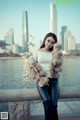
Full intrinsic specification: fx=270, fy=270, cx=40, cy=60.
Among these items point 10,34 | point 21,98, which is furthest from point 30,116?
point 10,34

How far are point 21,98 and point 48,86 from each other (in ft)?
0.77

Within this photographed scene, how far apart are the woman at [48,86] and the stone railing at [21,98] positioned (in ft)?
0.35

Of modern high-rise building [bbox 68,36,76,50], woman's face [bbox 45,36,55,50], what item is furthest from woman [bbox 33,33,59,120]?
modern high-rise building [bbox 68,36,76,50]

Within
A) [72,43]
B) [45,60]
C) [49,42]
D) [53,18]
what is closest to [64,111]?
[45,60]

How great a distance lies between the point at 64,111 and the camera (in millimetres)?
2291

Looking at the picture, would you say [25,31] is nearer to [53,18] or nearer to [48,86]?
[53,18]

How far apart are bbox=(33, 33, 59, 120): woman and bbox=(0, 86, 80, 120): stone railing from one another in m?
0.11

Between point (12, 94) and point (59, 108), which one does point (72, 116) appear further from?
point (12, 94)

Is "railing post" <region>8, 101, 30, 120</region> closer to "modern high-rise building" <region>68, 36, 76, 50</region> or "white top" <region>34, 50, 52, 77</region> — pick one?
"white top" <region>34, 50, 52, 77</region>

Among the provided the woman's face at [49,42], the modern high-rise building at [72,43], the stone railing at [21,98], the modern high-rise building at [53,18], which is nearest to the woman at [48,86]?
the woman's face at [49,42]

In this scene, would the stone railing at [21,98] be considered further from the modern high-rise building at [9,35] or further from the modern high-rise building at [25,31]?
the modern high-rise building at [9,35]

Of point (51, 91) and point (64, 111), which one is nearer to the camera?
point (51, 91)

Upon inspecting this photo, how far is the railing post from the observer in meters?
2.13

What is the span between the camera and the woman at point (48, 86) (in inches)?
79.2
